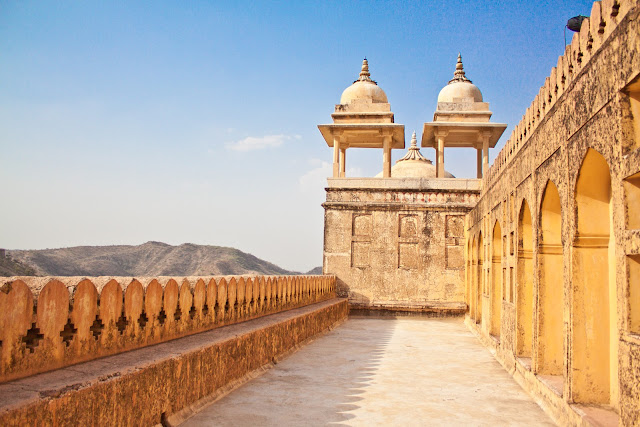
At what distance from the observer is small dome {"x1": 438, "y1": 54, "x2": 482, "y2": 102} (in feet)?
62.0

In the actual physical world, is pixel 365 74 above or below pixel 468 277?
above

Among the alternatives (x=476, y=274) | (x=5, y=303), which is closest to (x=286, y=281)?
(x=476, y=274)

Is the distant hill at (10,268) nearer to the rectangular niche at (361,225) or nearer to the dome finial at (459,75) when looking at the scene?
the rectangular niche at (361,225)

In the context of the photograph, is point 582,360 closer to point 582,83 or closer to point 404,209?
point 582,83

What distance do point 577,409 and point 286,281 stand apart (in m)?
5.83

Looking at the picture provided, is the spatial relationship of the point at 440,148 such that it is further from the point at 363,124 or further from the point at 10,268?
the point at 10,268

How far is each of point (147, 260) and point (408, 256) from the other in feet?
113

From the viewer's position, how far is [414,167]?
21562 mm

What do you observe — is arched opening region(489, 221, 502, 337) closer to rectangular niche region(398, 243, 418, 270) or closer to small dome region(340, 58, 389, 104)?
rectangular niche region(398, 243, 418, 270)

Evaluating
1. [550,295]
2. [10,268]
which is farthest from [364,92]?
[10,268]

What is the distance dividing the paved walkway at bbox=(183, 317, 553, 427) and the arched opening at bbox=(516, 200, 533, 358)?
0.47 metres

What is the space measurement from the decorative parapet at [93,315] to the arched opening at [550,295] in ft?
11.1

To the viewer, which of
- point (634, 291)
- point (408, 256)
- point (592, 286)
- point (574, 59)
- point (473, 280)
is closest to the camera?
point (634, 291)

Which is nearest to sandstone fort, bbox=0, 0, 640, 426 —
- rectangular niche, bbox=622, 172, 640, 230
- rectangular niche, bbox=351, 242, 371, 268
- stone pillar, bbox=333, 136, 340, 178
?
rectangular niche, bbox=622, 172, 640, 230
